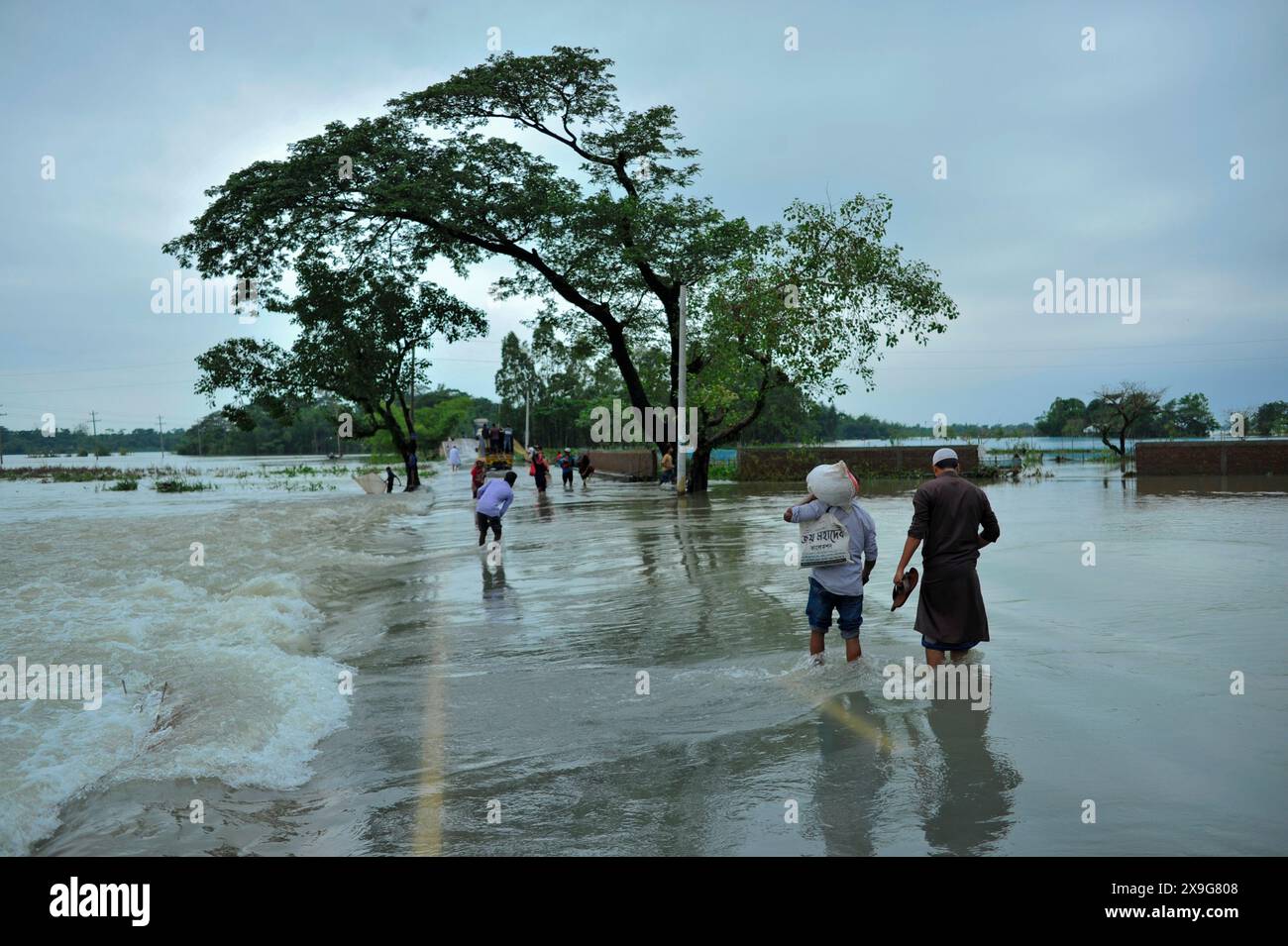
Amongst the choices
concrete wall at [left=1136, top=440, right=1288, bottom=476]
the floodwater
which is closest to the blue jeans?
the floodwater

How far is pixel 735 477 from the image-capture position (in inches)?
1783

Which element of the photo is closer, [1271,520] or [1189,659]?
[1189,659]

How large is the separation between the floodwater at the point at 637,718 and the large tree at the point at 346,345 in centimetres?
2388

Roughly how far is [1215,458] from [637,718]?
128 feet

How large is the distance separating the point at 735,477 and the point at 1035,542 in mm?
28804

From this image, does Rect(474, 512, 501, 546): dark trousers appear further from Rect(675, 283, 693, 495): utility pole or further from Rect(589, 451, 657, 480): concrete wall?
Rect(589, 451, 657, 480): concrete wall

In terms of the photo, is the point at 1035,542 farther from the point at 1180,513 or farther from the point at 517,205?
the point at 517,205

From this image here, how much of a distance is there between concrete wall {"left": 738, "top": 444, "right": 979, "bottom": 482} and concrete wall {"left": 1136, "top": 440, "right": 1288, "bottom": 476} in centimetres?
723

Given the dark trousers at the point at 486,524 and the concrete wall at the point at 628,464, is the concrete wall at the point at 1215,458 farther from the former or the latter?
the dark trousers at the point at 486,524

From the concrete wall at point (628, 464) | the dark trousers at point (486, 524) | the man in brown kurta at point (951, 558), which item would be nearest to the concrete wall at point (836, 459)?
the concrete wall at point (628, 464)

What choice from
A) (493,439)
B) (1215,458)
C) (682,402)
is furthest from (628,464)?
(1215,458)

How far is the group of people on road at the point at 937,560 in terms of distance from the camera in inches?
278
